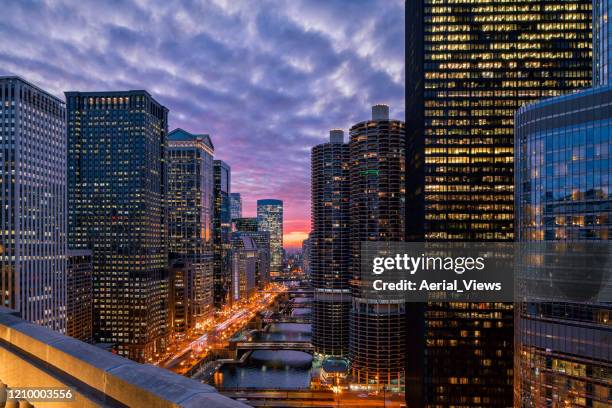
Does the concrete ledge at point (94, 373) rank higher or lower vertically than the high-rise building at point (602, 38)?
lower

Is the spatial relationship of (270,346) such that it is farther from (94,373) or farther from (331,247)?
(94,373)

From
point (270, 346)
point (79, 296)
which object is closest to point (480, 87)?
point (270, 346)

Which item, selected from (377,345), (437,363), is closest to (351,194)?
(377,345)

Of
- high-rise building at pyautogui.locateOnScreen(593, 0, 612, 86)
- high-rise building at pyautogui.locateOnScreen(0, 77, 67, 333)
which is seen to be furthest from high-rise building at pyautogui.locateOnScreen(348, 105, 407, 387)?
high-rise building at pyautogui.locateOnScreen(0, 77, 67, 333)

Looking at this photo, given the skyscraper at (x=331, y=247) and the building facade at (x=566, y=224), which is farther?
the skyscraper at (x=331, y=247)

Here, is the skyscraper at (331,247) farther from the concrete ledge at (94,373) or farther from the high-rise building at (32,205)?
the concrete ledge at (94,373)

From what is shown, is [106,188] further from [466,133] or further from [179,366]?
[466,133]

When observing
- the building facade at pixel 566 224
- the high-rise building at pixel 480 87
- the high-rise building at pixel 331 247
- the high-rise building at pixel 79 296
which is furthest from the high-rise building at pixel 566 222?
the high-rise building at pixel 79 296
